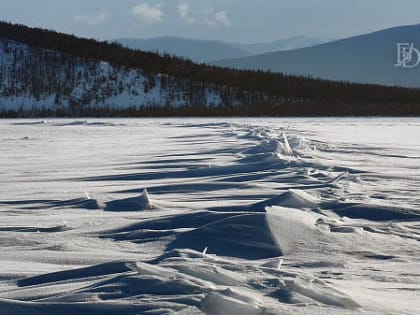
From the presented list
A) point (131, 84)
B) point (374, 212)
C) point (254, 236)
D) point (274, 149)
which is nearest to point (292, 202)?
point (374, 212)

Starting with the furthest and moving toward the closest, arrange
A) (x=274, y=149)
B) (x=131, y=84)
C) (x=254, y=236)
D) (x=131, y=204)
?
(x=131, y=84) < (x=274, y=149) < (x=131, y=204) < (x=254, y=236)

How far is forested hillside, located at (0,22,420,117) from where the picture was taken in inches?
1074

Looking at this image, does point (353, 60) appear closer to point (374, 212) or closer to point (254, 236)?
point (374, 212)

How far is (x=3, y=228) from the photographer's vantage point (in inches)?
95.8

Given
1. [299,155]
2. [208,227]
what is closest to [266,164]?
[299,155]

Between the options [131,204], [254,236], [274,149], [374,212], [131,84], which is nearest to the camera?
[254,236]

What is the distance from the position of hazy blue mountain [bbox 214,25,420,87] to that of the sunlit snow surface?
13828 centimetres

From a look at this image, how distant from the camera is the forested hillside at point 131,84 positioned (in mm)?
27281

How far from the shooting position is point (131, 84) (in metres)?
29.2

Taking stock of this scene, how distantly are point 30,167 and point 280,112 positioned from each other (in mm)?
15683

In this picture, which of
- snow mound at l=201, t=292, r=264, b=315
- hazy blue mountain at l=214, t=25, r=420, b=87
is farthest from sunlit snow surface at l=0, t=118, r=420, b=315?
hazy blue mountain at l=214, t=25, r=420, b=87

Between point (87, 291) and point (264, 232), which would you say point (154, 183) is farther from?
point (87, 291)

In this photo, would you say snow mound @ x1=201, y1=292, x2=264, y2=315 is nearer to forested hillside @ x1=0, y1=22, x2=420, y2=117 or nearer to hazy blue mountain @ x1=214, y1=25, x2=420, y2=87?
forested hillside @ x1=0, y1=22, x2=420, y2=117

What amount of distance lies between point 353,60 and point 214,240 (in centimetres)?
16000
